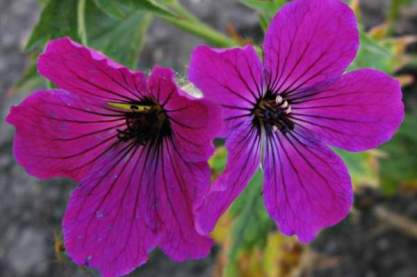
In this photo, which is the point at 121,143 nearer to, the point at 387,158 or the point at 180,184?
the point at 180,184

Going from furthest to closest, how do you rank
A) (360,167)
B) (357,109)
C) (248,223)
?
(360,167) → (248,223) → (357,109)

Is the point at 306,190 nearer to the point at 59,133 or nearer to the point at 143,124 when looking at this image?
the point at 143,124

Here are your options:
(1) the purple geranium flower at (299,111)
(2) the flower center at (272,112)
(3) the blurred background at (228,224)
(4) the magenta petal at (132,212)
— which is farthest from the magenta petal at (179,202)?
(3) the blurred background at (228,224)

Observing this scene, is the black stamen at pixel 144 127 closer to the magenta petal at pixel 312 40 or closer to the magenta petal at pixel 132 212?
the magenta petal at pixel 132 212

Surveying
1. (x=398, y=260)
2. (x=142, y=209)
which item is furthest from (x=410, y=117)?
(x=142, y=209)

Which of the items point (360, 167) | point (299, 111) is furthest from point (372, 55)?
point (299, 111)

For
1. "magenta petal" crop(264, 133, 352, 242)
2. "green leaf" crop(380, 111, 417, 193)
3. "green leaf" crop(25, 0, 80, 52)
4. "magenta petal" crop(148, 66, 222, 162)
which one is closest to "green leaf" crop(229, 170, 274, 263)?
"magenta petal" crop(264, 133, 352, 242)
